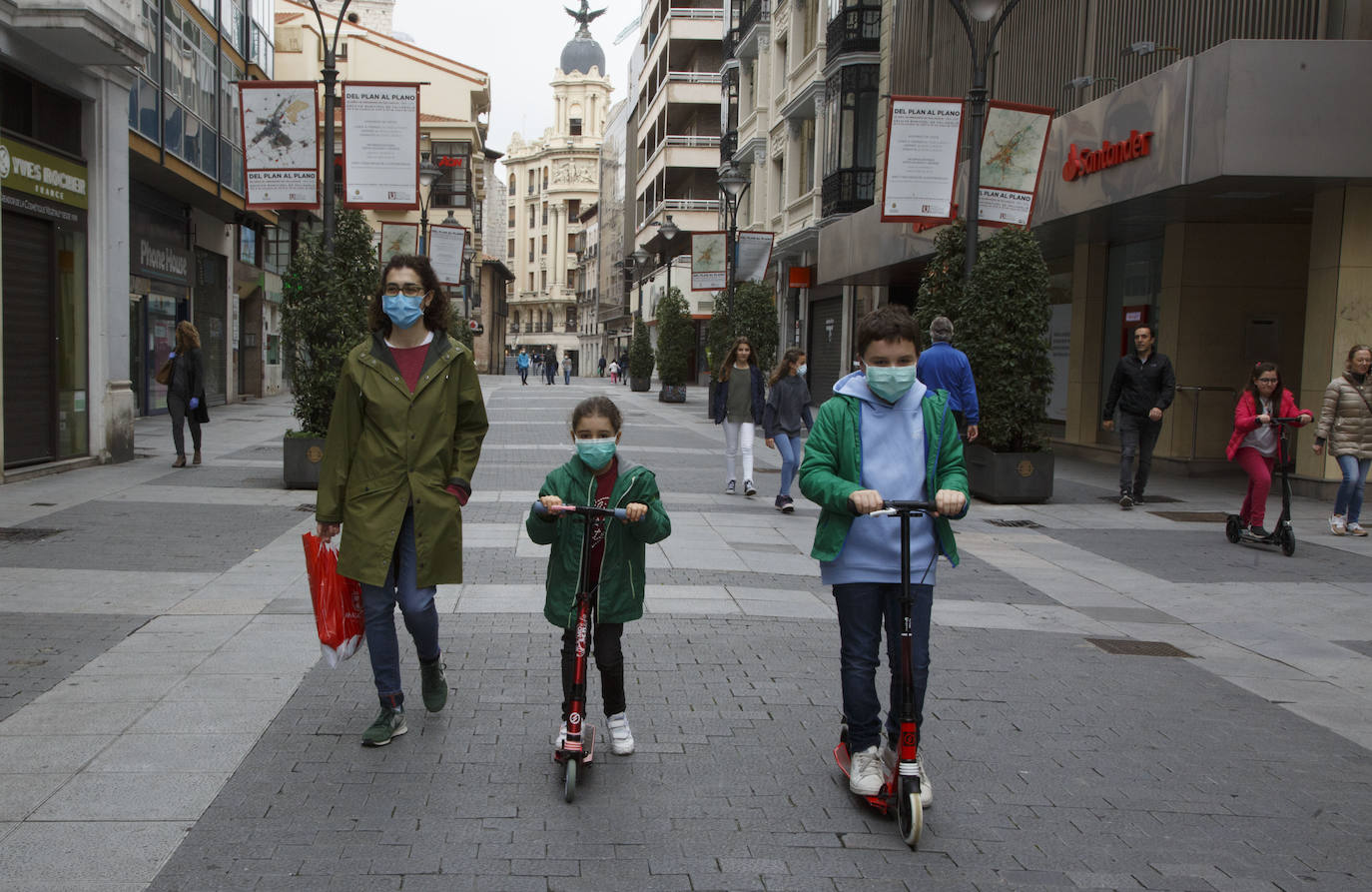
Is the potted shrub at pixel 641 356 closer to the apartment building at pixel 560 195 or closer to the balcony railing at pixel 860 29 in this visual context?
the balcony railing at pixel 860 29

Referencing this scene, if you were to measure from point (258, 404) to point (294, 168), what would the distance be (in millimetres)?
18296

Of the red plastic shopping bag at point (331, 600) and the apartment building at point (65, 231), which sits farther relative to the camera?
the apartment building at point (65, 231)

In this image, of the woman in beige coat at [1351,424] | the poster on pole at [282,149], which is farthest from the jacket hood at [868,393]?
the poster on pole at [282,149]

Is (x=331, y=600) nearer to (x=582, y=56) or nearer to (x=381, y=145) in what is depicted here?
(x=381, y=145)

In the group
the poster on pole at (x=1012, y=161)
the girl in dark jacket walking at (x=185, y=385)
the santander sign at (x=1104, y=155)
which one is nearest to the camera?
the poster on pole at (x=1012, y=161)

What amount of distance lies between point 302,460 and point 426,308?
8758 mm

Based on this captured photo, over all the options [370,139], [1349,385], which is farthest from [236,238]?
[1349,385]

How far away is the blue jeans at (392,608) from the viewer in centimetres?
456

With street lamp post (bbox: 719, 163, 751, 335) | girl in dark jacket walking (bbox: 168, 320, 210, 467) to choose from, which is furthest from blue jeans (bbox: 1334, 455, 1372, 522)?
street lamp post (bbox: 719, 163, 751, 335)

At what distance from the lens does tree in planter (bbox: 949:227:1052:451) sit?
525 inches

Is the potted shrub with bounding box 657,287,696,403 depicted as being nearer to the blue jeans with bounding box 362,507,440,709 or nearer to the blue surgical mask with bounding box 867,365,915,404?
the blue jeans with bounding box 362,507,440,709

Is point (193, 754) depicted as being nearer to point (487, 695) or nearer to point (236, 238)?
point (487, 695)

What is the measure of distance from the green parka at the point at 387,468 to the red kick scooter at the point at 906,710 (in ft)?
5.39

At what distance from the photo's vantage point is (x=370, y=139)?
1399 centimetres
